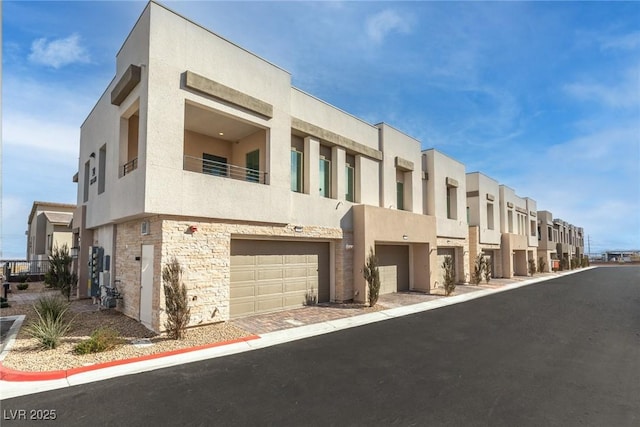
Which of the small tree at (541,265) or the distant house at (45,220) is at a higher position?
the distant house at (45,220)

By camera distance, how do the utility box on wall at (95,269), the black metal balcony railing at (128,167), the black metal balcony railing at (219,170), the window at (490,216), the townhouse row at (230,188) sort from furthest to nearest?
1. the window at (490,216)
2. the utility box on wall at (95,269)
3. the black metal balcony railing at (219,170)
4. the black metal balcony railing at (128,167)
5. the townhouse row at (230,188)

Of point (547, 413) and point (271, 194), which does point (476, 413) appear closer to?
point (547, 413)

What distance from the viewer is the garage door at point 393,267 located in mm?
17561

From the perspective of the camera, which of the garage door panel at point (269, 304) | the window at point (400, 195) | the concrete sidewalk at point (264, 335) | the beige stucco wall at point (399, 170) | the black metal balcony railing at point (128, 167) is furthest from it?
the window at point (400, 195)

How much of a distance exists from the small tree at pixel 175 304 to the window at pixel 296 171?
6108 millimetres

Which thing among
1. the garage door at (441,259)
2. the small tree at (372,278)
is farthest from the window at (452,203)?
the small tree at (372,278)

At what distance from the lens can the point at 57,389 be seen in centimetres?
583

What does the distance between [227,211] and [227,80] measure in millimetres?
4294

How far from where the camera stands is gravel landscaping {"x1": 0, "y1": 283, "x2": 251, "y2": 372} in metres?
6.93

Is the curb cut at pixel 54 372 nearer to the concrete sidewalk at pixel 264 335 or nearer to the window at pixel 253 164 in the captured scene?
the concrete sidewalk at pixel 264 335

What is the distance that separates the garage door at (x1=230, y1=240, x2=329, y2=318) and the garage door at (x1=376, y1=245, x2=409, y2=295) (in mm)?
4147

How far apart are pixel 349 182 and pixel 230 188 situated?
7.03m

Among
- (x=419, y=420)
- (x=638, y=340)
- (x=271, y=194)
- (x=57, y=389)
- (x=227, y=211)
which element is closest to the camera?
(x=419, y=420)

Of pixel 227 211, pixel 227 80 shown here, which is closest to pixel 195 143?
pixel 227 80
